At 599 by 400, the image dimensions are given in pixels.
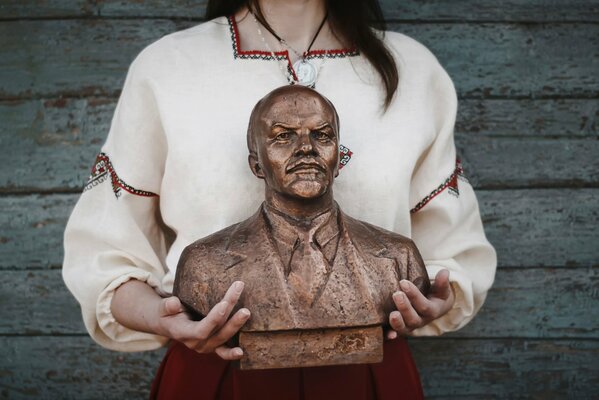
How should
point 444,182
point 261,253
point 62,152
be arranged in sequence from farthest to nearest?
point 62,152, point 444,182, point 261,253

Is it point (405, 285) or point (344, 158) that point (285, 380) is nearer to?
point (405, 285)

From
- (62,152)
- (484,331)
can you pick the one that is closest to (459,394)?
(484,331)

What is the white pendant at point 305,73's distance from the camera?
1646mm

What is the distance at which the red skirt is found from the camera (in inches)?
58.7

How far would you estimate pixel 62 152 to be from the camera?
2.31 m

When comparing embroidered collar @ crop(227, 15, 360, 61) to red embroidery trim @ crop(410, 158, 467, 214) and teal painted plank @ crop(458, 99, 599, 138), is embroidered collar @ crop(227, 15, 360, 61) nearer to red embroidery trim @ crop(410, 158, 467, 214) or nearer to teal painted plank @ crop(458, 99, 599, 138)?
red embroidery trim @ crop(410, 158, 467, 214)

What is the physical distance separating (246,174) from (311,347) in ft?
1.33

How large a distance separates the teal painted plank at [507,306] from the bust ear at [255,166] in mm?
1066

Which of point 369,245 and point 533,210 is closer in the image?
point 369,245

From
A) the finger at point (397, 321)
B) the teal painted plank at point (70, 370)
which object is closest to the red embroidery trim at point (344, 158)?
the finger at point (397, 321)

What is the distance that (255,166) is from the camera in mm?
1509

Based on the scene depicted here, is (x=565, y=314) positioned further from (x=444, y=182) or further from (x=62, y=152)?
(x=62, y=152)

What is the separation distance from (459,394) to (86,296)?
4.19ft

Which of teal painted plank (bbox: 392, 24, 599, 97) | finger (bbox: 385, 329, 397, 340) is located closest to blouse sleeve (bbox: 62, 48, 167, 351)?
finger (bbox: 385, 329, 397, 340)
